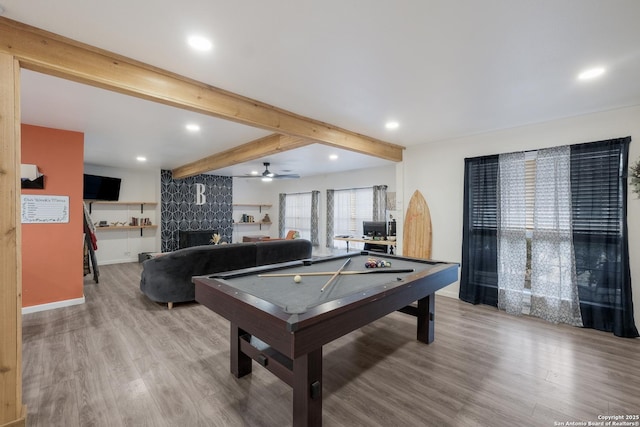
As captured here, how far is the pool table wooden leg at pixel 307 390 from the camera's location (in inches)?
63.7

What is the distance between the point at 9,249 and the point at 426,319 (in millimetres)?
3297

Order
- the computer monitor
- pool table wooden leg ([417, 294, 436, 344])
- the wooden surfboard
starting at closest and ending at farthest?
pool table wooden leg ([417, 294, 436, 344])
the wooden surfboard
the computer monitor

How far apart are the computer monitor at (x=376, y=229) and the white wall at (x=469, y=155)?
118 cm

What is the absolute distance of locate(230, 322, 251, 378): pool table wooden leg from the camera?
226 centimetres

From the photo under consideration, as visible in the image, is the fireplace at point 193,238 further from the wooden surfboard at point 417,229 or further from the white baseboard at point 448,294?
the white baseboard at point 448,294

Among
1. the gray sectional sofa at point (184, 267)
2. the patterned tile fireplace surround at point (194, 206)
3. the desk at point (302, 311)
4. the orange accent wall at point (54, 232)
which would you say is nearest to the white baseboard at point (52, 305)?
the orange accent wall at point (54, 232)

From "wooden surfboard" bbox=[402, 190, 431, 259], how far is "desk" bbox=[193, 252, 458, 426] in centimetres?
183

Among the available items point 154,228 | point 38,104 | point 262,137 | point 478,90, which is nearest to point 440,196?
point 478,90

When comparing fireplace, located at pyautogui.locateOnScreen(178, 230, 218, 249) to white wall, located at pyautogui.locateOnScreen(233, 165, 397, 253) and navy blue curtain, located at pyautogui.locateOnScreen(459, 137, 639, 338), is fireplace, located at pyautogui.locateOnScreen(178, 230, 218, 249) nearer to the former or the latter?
white wall, located at pyautogui.locateOnScreen(233, 165, 397, 253)

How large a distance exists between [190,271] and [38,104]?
2474mm

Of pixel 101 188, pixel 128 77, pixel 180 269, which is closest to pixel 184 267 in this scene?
pixel 180 269

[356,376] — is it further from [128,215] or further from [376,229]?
[128,215]

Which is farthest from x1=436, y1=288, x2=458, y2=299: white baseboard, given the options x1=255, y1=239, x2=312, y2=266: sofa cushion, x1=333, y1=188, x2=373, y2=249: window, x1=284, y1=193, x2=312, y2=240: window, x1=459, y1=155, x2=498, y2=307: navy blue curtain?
x1=284, y1=193, x2=312, y2=240: window

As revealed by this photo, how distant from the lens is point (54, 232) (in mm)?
3760
